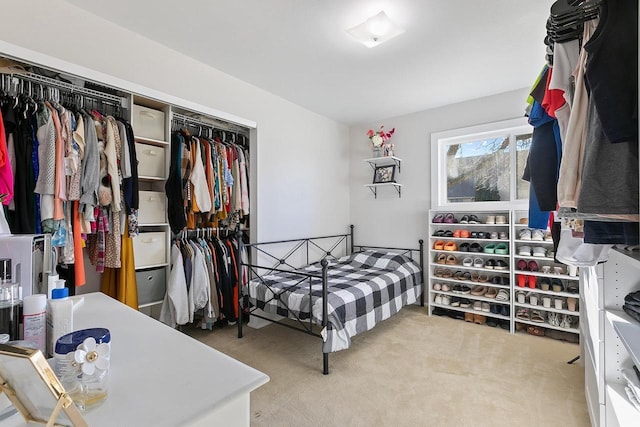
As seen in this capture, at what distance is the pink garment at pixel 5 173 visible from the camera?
1581mm

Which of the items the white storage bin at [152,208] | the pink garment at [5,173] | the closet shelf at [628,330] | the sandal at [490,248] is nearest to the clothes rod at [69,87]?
the pink garment at [5,173]

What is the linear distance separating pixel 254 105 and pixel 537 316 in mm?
3461

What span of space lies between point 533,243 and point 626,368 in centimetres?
→ 196

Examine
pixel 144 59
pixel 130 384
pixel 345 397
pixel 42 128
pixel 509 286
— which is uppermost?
pixel 144 59

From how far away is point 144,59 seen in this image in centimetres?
230

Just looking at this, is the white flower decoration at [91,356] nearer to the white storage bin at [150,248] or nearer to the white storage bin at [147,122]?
the white storage bin at [150,248]

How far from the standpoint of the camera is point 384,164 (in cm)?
411

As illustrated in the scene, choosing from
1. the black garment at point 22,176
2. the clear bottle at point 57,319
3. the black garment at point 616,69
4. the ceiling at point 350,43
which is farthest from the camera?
the ceiling at point 350,43

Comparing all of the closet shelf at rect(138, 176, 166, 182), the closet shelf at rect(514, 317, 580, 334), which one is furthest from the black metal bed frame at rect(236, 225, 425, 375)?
the closet shelf at rect(514, 317, 580, 334)

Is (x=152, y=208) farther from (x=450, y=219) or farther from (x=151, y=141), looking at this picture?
(x=450, y=219)

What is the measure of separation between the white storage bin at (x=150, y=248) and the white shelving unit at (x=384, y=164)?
2.56 metres

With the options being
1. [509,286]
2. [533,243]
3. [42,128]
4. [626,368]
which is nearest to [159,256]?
[42,128]

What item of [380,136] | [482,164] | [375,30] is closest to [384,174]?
[380,136]

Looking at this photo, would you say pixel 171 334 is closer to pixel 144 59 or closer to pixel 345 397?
pixel 345 397
